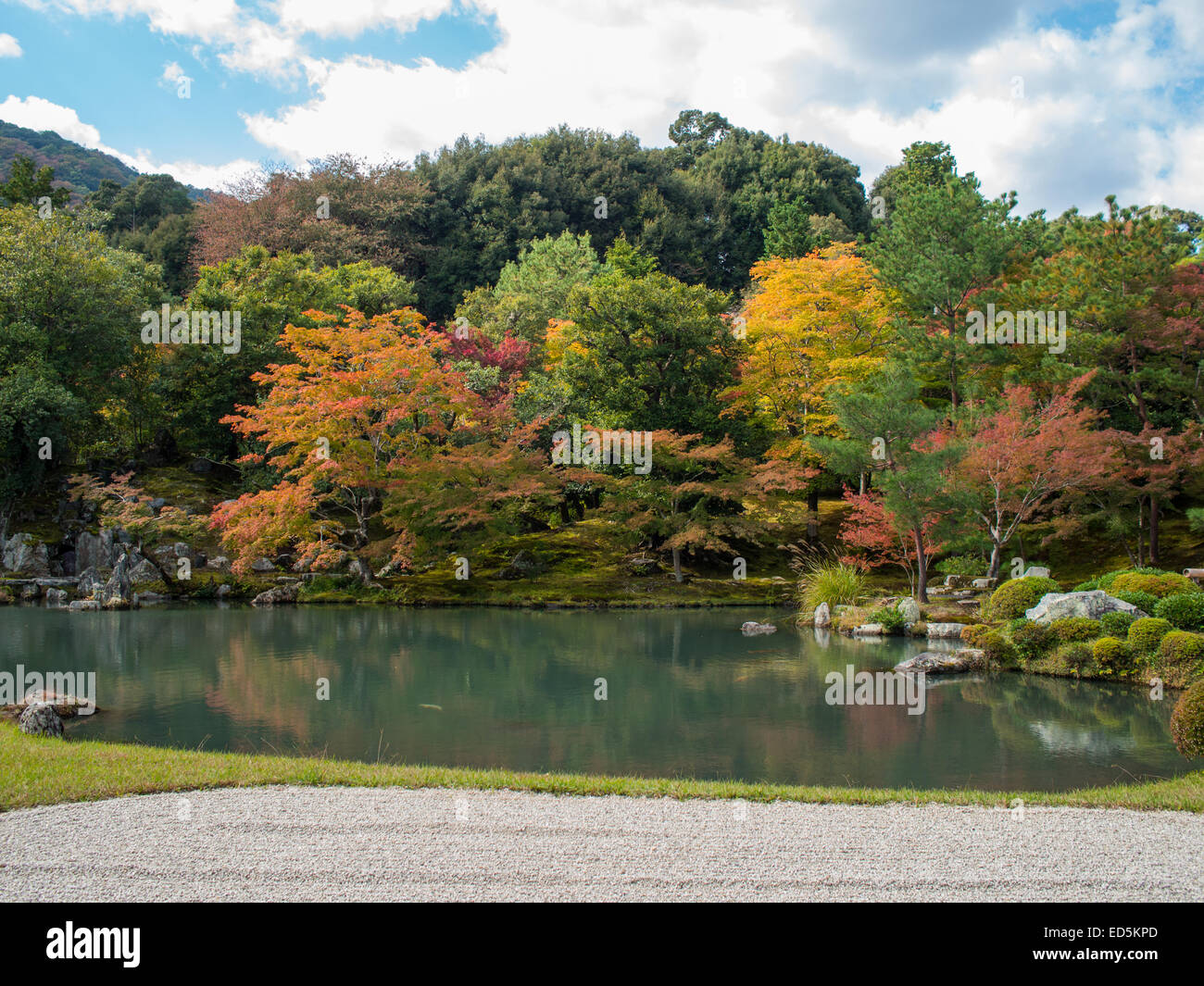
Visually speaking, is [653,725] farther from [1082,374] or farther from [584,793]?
[1082,374]

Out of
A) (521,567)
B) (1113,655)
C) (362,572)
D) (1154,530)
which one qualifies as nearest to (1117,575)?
(1113,655)

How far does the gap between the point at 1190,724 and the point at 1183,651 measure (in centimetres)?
543

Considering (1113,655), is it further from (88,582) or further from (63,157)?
(63,157)

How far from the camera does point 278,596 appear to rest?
2150cm

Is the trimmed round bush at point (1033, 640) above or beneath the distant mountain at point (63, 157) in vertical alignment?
beneath

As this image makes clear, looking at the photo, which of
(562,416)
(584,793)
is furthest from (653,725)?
(562,416)

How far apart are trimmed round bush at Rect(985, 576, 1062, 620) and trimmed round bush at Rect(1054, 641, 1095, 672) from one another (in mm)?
1797

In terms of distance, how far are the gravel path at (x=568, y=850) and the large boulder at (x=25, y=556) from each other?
790 inches

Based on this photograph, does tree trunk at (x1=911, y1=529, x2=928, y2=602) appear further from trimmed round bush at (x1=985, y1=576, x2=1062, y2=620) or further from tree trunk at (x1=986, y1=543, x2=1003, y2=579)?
trimmed round bush at (x1=985, y1=576, x2=1062, y2=620)

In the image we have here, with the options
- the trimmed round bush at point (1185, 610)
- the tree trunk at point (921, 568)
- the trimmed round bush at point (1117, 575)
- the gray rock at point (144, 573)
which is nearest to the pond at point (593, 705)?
the trimmed round bush at point (1185, 610)

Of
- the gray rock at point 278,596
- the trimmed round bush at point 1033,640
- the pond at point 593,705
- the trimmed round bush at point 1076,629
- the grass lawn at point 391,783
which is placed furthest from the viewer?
the gray rock at point 278,596

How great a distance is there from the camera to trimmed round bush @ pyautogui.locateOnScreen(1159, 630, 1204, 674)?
38.2ft

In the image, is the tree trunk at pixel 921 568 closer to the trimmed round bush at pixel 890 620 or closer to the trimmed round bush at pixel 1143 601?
the trimmed round bush at pixel 890 620

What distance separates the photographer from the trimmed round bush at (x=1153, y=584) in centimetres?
1394
